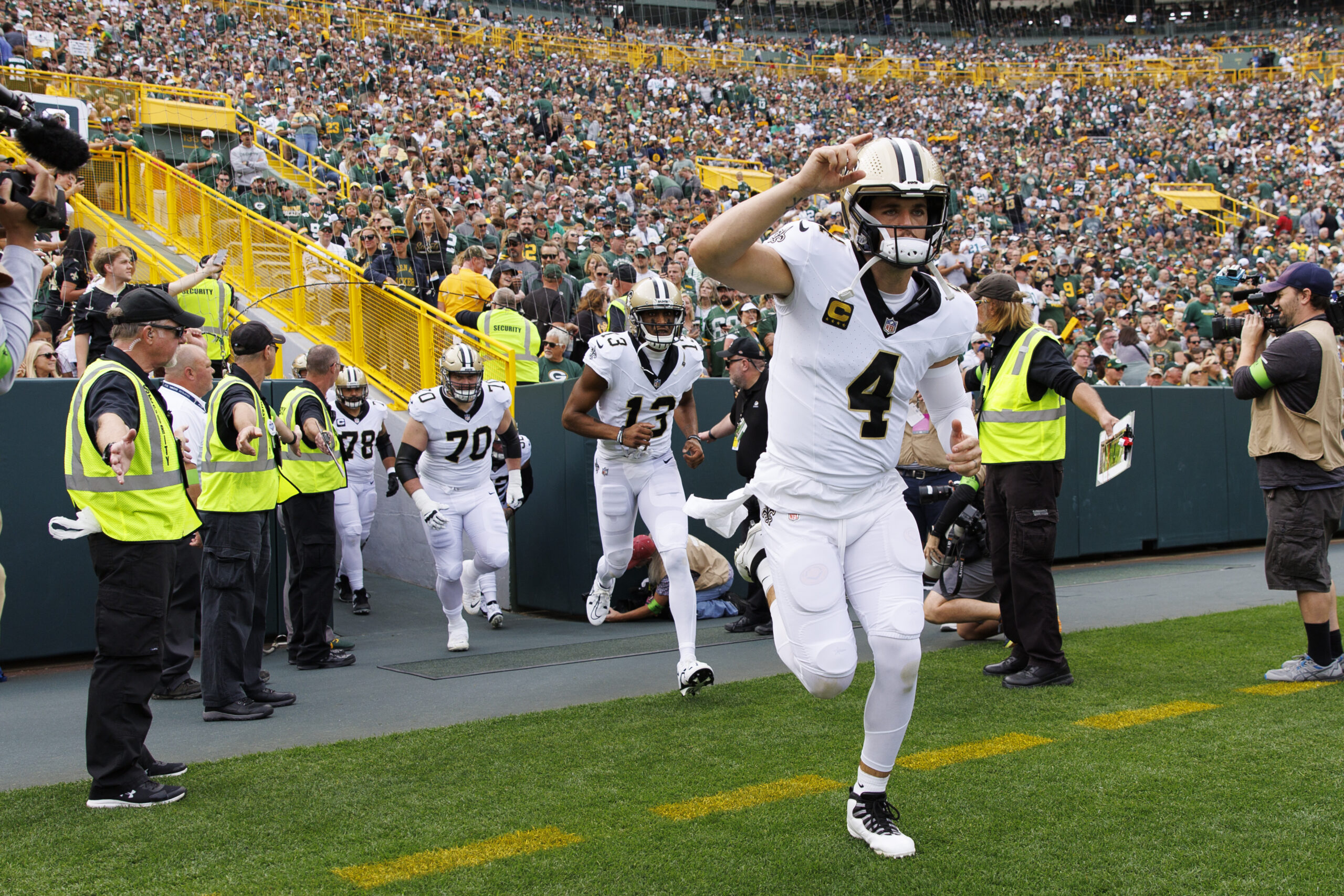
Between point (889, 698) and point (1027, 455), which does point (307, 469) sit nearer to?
point (1027, 455)

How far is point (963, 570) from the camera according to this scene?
7.17 meters

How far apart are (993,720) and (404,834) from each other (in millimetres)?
2733

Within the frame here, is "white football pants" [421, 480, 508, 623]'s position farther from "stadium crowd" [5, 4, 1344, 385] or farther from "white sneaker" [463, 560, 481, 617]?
"stadium crowd" [5, 4, 1344, 385]

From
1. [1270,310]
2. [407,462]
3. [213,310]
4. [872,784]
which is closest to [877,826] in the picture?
[872,784]

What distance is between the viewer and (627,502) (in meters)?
6.66

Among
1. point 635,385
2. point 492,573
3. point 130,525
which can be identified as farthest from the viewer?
point 492,573

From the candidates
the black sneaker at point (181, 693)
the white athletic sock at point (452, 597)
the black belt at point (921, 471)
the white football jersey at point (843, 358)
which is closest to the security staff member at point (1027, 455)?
the black belt at point (921, 471)

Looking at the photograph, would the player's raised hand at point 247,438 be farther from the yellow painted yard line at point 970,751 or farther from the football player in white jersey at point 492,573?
the yellow painted yard line at point 970,751

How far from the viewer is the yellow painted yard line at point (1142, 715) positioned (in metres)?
4.94

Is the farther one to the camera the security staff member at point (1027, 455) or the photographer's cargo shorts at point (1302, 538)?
the security staff member at point (1027, 455)

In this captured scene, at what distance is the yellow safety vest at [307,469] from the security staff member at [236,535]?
3.23 feet

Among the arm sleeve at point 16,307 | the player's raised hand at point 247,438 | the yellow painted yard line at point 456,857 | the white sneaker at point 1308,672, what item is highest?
the arm sleeve at point 16,307

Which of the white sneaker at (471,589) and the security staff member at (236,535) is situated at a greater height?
the security staff member at (236,535)

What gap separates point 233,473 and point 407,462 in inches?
74.4
